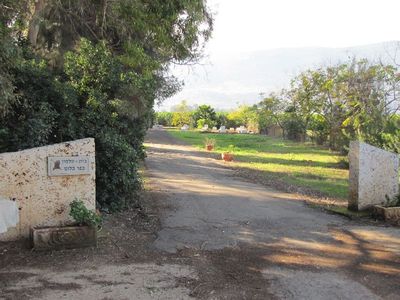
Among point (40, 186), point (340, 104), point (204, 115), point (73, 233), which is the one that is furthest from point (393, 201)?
point (204, 115)

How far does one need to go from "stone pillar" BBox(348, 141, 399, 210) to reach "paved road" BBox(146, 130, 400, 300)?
77 centimetres

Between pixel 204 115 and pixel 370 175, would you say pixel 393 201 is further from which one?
pixel 204 115

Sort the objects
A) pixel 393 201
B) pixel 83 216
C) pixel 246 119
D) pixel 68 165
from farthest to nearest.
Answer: pixel 246 119 < pixel 393 201 < pixel 68 165 < pixel 83 216

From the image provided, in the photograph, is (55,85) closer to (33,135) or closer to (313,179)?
(33,135)

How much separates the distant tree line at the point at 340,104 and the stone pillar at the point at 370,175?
6.68m

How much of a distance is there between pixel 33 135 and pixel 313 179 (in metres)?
10.9

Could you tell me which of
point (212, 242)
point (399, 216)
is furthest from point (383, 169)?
point (212, 242)

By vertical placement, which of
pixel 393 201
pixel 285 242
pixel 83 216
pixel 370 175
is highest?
pixel 370 175

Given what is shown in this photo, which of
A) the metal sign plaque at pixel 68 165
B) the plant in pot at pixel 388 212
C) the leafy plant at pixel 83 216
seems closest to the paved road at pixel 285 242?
the plant in pot at pixel 388 212

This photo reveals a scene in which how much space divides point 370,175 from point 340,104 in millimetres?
19760

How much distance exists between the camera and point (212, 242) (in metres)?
7.91

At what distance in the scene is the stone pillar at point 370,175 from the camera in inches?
409

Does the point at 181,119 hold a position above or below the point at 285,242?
above

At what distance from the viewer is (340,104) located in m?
29.4
